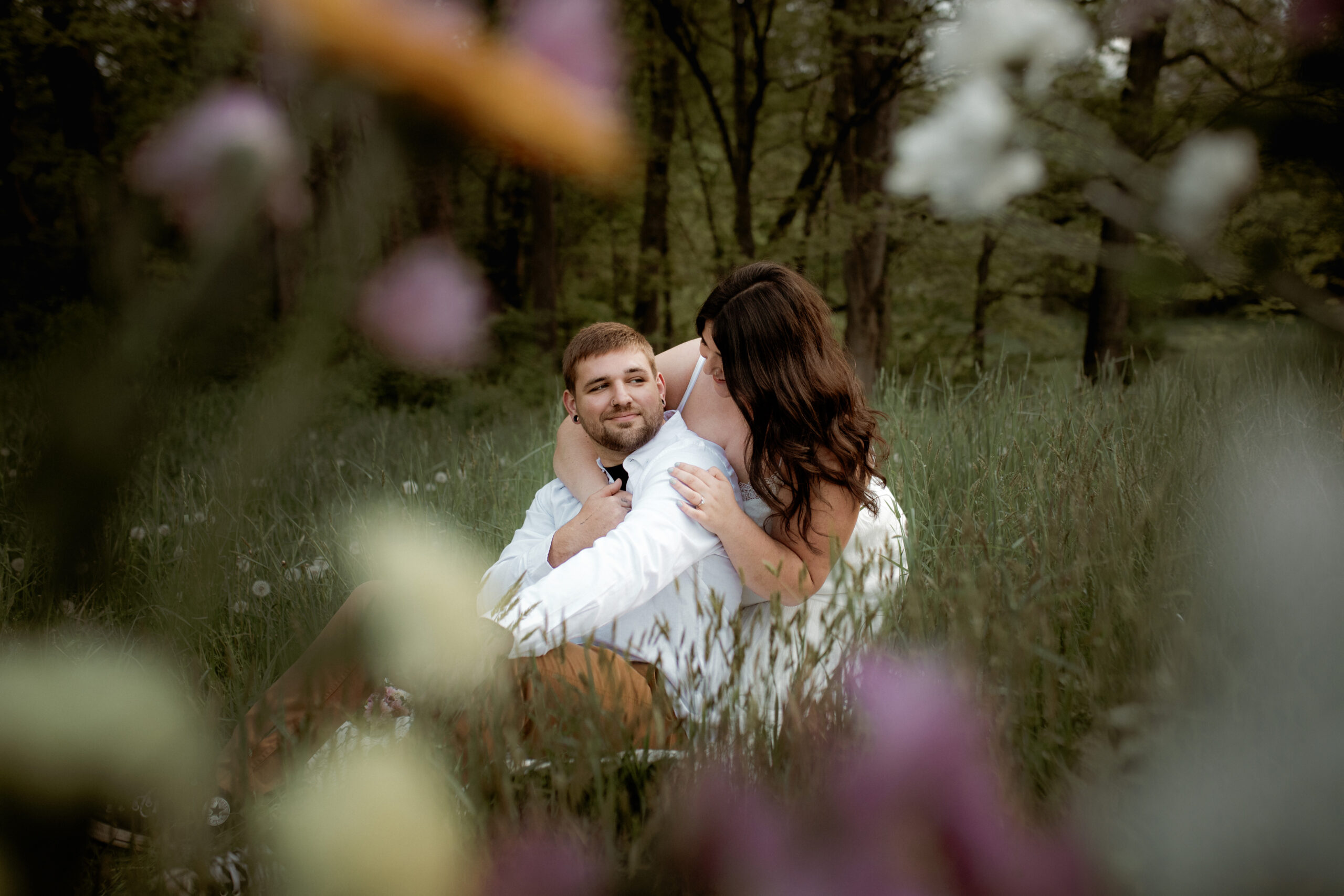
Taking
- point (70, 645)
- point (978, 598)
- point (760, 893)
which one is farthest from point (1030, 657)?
point (70, 645)

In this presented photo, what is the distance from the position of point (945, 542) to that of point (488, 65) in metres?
2.44

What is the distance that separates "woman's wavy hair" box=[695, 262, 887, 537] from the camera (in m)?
2.00

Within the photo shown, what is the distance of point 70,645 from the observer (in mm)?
669

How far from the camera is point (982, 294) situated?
10.9 meters

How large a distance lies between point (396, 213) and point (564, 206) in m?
14.3

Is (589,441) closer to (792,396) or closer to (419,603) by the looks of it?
(792,396)

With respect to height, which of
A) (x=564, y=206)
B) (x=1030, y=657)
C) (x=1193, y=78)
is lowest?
(x=1030, y=657)

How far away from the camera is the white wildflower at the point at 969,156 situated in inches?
24.8

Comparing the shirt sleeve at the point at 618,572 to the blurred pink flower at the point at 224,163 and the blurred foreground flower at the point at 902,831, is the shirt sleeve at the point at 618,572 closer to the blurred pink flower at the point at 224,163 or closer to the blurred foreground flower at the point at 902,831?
the blurred foreground flower at the point at 902,831

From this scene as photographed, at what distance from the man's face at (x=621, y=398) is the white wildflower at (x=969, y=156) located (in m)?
1.80

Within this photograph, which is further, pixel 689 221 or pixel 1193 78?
pixel 689 221

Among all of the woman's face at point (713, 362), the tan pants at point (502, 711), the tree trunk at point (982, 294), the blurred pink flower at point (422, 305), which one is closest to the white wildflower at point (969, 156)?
the blurred pink flower at point (422, 305)

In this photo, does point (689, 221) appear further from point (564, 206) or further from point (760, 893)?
point (760, 893)

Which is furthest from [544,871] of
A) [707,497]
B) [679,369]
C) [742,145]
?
[742,145]
